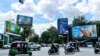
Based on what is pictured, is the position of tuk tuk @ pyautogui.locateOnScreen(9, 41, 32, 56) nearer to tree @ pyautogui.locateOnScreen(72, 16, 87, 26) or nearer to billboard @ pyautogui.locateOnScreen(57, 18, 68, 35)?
billboard @ pyautogui.locateOnScreen(57, 18, 68, 35)

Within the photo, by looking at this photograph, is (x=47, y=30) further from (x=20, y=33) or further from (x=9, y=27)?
(x=9, y=27)

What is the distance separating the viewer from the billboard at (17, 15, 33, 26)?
110m

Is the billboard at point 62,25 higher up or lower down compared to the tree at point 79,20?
lower down

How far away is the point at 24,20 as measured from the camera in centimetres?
11144

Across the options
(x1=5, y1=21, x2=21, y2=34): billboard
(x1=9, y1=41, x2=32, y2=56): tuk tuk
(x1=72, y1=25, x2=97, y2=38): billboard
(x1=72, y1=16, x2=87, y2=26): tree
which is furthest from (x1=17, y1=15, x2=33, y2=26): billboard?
(x1=9, y1=41, x2=32, y2=56): tuk tuk

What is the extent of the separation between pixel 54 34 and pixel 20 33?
131 feet

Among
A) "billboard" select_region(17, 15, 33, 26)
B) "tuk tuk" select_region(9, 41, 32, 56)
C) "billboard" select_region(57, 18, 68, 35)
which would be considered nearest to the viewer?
"tuk tuk" select_region(9, 41, 32, 56)

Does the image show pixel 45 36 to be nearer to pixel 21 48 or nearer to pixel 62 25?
pixel 62 25

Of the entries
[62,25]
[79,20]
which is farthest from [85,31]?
[79,20]

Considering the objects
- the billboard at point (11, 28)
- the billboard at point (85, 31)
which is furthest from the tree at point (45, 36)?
the billboard at point (85, 31)

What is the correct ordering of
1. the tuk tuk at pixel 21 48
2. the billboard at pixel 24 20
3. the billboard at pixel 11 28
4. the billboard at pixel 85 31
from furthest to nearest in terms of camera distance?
the billboard at pixel 24 20 → the billboard at pixel 85 31 → the billboard at pixel 11 28 → the tuk tuk at pixel 21 48

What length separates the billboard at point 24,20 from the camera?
362 ft

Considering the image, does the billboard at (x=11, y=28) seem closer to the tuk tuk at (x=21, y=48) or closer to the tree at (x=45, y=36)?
the tree at (x=45, y=36)

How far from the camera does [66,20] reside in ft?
392
